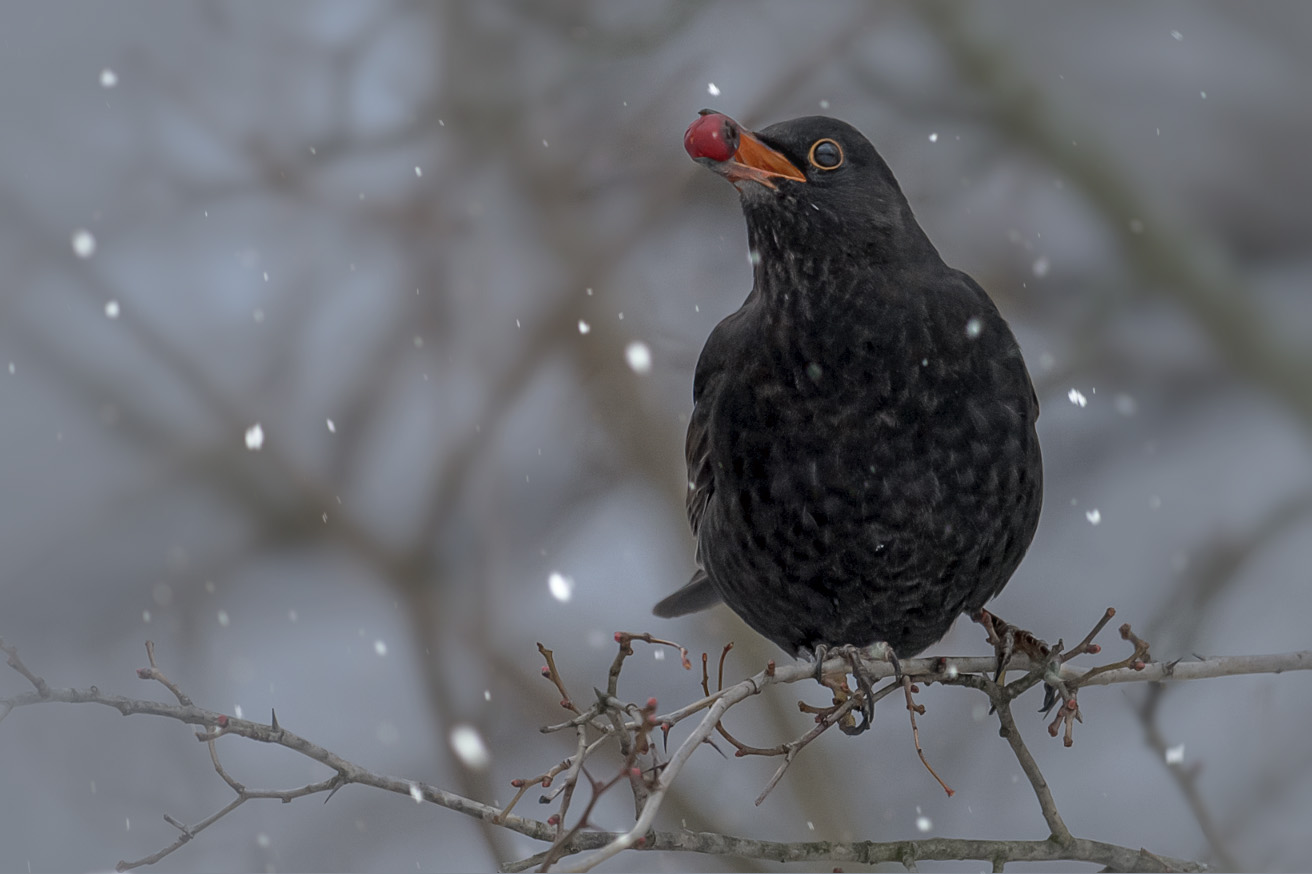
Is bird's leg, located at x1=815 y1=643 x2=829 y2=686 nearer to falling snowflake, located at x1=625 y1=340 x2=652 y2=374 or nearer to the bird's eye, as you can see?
the bird's eye

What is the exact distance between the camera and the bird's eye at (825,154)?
2.35m

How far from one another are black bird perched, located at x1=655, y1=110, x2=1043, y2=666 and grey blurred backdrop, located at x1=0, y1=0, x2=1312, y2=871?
4.22 ft

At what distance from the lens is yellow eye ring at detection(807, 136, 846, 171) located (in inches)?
92.6

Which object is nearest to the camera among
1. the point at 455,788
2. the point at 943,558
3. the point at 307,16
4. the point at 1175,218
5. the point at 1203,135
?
the point at 943,558

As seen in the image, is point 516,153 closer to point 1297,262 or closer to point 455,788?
point 455,788

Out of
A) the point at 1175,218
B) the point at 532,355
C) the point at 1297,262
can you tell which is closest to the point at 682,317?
the point at 532,355

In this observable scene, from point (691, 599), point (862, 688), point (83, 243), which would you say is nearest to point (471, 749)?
point (691, 599)

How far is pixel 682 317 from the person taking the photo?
4.32m

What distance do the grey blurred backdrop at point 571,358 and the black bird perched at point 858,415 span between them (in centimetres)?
129

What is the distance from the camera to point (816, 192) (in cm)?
232

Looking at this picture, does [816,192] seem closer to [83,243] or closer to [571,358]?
[571,358]

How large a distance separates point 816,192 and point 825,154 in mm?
102

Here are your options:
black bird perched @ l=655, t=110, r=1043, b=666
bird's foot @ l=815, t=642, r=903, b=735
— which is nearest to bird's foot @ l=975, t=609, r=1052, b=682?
black bird perched @ l=655, t=110, r=1043, b=666

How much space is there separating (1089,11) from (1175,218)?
42.1 inches
